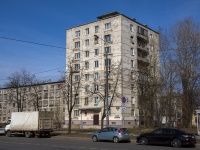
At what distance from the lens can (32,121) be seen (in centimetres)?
3528

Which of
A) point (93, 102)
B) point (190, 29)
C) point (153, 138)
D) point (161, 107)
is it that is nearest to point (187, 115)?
point (161, 107)

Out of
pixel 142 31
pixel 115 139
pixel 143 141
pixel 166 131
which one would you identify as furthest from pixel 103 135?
pixel 142 31

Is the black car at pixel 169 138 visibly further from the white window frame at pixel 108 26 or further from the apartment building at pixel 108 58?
the white window frame at pixel 108 26

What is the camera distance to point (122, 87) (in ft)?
200

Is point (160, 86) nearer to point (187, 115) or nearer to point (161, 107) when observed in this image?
point (161, 107)

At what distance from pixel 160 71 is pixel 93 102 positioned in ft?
69.1

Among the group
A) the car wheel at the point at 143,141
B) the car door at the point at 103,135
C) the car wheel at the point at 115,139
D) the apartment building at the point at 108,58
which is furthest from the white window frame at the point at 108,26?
the car wheel at the point at 143,141

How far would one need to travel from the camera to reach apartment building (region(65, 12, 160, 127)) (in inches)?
2421

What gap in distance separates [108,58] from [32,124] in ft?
103

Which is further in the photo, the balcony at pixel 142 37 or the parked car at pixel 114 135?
the balcony at pixel 142 37

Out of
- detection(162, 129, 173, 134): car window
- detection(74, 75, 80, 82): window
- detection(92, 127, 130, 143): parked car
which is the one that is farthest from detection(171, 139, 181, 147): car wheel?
detection(74, 75, 80, 82): window

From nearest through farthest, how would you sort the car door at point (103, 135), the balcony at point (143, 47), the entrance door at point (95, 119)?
1. the car door at point (103, 135)
2. the entrance door at point (95, 119)
3. the balcony at point (143, 47)

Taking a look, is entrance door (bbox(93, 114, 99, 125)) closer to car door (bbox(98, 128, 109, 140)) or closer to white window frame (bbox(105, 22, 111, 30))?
white window frame (bbox(105, 22, 111, 30))

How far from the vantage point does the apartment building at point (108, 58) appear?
61.5 metres
